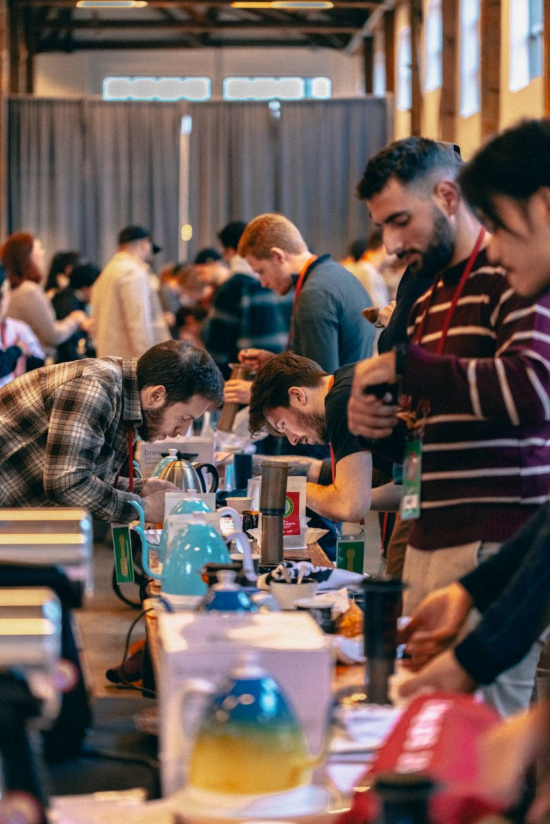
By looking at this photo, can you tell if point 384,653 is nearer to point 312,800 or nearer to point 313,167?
point 312,800

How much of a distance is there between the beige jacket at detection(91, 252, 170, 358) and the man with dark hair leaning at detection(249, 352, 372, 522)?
3.25 metres

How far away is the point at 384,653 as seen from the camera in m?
1.44

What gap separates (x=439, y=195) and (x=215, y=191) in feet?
33.8

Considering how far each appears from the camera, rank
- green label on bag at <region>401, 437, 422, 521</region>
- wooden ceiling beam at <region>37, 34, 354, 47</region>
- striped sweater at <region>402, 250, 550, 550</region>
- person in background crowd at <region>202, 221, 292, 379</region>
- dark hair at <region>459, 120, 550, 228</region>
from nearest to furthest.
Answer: dark hair at <region>459, 120, 550, 228</region> < striped sweater at <region>402, 250, 550, 550</region> < green label on bag at <region>401, 437, 422, 521</region> < person in background crowd at <region>202, 221, 292, 379</region> < wooden ceiling beam at <region>37, 34, 354, 47</region>

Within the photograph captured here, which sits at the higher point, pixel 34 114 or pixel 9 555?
pixel 34 114

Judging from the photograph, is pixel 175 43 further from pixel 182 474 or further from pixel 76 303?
pixel 182 474

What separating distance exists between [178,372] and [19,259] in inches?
138

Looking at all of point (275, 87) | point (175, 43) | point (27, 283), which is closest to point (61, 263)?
point (27, 283)

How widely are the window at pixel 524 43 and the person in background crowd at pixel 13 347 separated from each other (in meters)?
4.16

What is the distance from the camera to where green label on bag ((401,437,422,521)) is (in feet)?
6.09

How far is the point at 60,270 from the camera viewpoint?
8.26 metres

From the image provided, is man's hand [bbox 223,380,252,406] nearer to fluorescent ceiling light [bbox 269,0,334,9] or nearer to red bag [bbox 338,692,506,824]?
red bag [bbox 338,692,506,824]

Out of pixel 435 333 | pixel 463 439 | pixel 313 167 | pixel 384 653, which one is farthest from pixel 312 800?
pixel 313 167

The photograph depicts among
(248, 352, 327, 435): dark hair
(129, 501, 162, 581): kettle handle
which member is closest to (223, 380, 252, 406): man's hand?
(248, 352, 327, 435): dark hair
